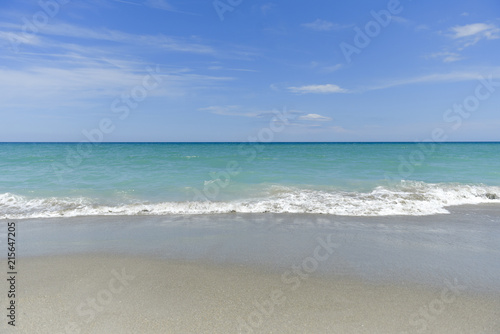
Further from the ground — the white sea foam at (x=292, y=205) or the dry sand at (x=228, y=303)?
the dry sand at (x=228, y=303)

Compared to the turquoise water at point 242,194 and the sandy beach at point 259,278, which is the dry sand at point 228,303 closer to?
the sandy beach at point 259,278

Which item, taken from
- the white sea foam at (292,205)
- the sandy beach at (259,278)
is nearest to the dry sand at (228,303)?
the sandy beach at (259,278)

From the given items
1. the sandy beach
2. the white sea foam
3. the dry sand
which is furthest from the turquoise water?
the dry sand

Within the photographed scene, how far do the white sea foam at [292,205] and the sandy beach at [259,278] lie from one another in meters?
1.61

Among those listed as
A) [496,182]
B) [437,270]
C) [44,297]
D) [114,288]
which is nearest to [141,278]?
[114,288]

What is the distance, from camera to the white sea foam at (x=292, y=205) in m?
9.76

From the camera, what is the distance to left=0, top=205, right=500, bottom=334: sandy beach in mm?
3678

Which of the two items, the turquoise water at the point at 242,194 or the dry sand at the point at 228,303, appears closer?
the dry sand at the point at 228,303

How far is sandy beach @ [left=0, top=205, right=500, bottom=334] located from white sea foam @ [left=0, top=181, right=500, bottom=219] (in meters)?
1.61

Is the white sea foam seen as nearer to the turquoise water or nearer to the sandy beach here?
the turquoise water

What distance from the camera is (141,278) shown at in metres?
4.91

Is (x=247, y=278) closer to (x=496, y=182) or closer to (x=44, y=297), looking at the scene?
(x=44, y=297)

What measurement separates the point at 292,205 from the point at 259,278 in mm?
5853

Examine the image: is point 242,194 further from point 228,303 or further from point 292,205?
point 228,303
